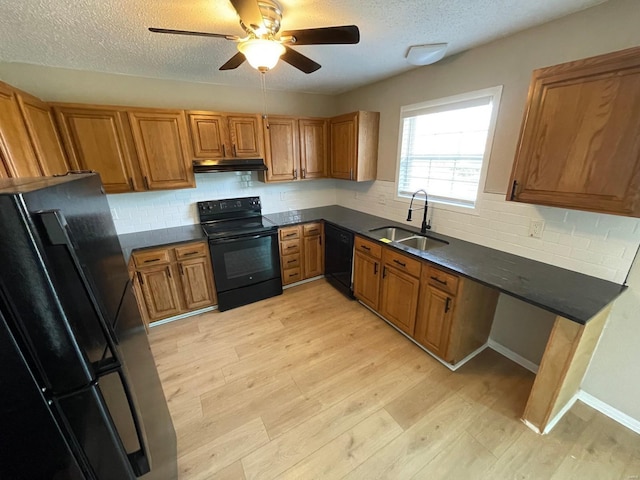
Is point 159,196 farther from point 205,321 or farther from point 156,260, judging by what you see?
point 205,321

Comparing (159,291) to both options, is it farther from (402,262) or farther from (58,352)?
(402,262)

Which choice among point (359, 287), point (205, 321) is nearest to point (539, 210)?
point (359, 287)

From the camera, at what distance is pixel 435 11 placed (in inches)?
61.5

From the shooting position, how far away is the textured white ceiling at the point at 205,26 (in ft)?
4.81

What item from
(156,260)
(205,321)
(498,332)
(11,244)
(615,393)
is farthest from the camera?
(205,321)

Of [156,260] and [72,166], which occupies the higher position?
[72,166]

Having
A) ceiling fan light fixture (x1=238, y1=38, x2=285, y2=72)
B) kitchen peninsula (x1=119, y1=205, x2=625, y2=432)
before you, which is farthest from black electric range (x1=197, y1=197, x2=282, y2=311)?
ceiling fan light fixture (x1=238, y1=38, x2=285, y2=72)

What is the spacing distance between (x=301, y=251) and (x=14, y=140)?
2.57 metres

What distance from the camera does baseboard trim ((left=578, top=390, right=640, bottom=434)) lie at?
5.48 feet

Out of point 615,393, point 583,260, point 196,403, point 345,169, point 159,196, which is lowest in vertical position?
point 196,403

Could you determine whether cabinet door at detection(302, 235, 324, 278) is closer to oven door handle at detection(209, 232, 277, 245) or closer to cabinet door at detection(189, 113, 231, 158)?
oven door handle at detection(209, 232, 277, 245)

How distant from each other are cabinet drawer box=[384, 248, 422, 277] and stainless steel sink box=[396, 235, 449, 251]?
31 centimetres

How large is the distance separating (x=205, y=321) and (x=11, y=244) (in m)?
2.52

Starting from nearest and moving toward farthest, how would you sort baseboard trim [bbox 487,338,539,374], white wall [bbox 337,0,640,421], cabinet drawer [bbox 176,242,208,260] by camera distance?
white wall [bbox 337,0,640,421] → baseboard trim [bbox 487,338,539,374] → cabinet drawer [bbox 176,242,208,260]
